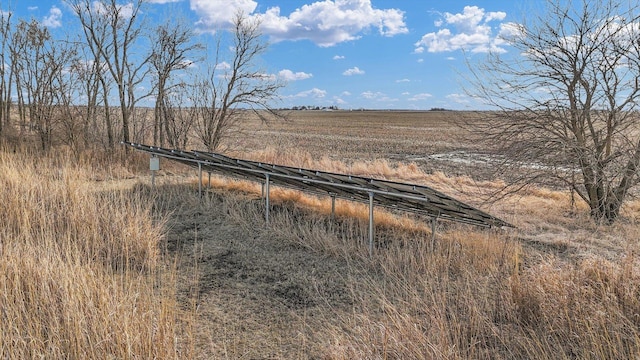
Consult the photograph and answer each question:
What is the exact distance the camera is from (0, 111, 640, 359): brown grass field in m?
3.00

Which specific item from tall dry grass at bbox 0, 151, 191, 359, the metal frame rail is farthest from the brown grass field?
the metal frame rail

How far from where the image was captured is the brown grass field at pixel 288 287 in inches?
118

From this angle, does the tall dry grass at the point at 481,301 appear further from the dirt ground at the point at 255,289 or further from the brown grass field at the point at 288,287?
the dirt ground at the point at 255,289

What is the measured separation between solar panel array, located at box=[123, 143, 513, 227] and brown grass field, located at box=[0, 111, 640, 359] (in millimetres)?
433

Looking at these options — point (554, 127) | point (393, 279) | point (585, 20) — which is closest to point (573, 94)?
point (554, 127)

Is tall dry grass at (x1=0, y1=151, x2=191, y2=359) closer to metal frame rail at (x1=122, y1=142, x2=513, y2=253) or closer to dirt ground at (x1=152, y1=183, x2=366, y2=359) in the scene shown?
dirt ground at (x1=152, y1=183, x2=366, y2=359)

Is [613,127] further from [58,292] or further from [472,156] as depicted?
[472,156]

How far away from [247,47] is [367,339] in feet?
49.6

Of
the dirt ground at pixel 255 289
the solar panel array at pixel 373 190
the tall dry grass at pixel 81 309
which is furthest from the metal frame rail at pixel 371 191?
the tall dry grass at pixel 81 309

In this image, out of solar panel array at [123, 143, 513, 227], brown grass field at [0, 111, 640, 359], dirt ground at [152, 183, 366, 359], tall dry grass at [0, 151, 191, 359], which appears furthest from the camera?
solar panel array at [123, 143, 513, 227]

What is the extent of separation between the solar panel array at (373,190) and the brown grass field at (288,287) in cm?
43

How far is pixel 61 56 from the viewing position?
49.3 feet

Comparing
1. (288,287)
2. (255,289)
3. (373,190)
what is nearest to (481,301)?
(373,190)

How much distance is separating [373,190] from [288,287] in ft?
5.18
